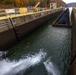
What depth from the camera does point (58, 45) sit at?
924 centimetres

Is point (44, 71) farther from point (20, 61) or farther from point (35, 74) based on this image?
point (20, 61)

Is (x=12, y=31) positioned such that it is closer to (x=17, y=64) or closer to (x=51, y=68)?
(x=17, y=64)

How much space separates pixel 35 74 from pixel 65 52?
10.6 feet

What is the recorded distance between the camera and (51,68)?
610 centimetres

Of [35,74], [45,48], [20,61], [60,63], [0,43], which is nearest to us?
[35,74]

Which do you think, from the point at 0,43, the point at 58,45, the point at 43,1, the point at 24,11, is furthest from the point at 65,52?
the point at 43,1

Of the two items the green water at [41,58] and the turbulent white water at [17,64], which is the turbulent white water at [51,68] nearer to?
the green water at [41,58]

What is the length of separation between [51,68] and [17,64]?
2.03m

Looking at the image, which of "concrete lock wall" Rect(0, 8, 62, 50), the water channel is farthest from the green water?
"concrete lock wall" Rect(0, 8, 62, 50)

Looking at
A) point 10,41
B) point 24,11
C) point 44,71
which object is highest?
point 24,11

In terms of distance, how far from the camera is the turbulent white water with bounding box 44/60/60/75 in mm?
5726

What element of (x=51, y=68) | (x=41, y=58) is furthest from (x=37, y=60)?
(x=51, y=68)

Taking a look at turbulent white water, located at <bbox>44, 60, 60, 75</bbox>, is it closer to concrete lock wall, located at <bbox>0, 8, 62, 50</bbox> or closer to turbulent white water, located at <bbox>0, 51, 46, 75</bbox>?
turbulent white water, located at <bbox>0, 51, 46, 75</bbox>

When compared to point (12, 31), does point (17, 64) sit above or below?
below
